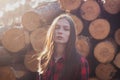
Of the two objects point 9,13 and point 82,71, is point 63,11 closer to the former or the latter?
point 82,71

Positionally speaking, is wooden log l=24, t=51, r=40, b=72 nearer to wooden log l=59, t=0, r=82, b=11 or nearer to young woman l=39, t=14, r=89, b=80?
wooden log l=59, t=0, r=82, b=11

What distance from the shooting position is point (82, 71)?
3.46 meters

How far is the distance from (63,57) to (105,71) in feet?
5.66

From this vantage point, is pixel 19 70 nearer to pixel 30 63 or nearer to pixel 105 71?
pixel 30 63

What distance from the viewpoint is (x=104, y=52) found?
4969 mm

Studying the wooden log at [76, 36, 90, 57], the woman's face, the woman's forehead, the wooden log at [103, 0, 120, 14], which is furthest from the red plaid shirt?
the wooden log at [103, 0, 120, 14]

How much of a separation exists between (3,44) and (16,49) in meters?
0.19

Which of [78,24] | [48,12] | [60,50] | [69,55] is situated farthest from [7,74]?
[69,55]

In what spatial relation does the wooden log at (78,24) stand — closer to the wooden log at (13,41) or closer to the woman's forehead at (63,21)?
the wooden log at (13,41)

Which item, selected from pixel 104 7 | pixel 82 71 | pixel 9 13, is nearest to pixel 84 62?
pixel 82 71

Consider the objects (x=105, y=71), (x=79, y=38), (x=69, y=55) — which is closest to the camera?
(x=69, y=55)

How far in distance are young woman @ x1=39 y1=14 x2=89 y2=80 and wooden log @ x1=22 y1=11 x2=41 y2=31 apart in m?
1.29

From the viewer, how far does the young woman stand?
345cm

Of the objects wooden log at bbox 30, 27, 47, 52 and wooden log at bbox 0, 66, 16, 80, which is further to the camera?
wooden log at bbox 30, 27, 47, 52
